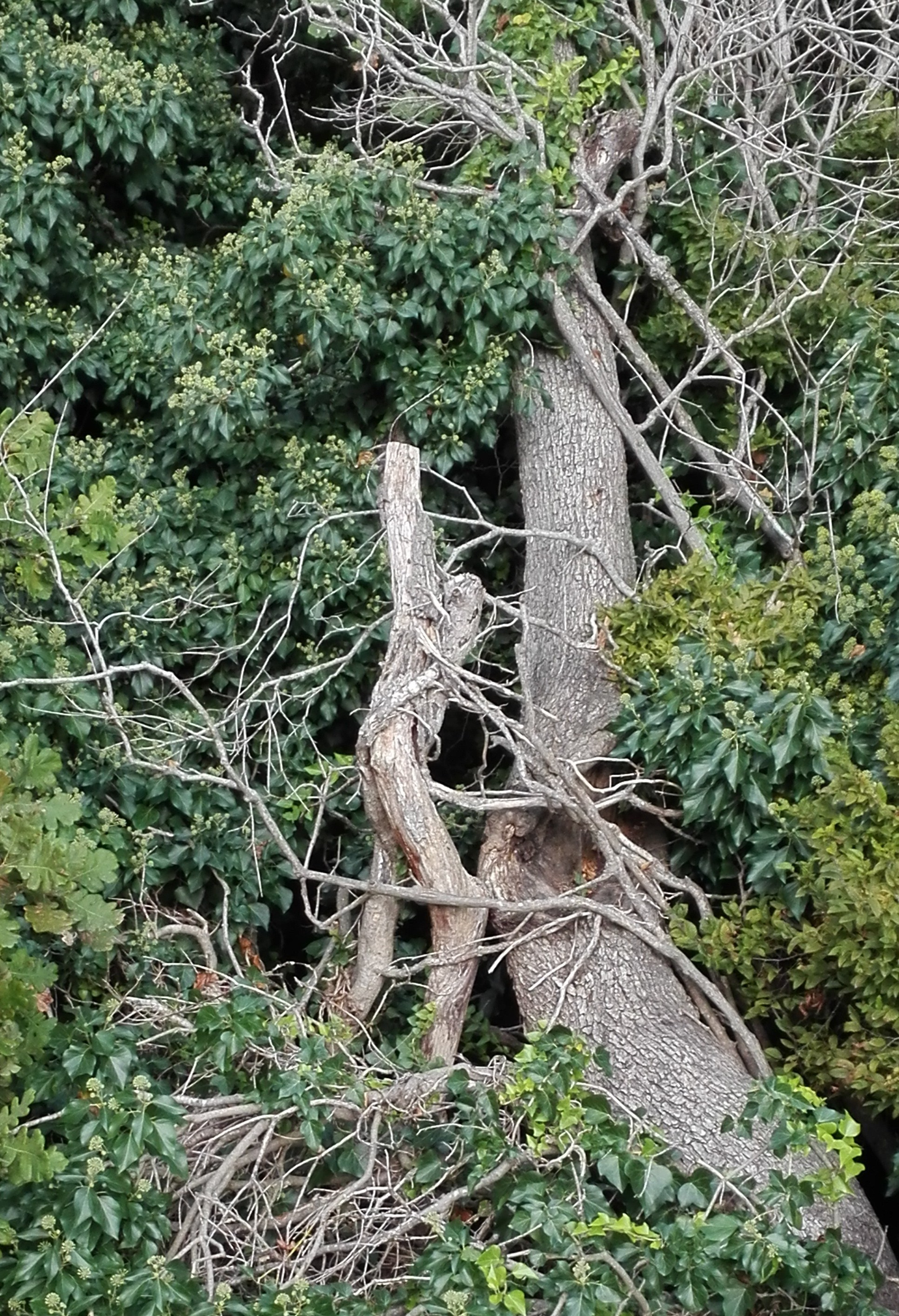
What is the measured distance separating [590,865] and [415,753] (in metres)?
0.81

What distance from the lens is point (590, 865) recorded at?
4.10 m

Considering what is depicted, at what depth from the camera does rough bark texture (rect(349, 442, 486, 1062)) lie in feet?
12.0

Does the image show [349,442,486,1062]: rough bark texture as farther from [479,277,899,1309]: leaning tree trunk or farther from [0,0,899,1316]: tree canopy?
[479,277,899,1309]: leaning tree trunk

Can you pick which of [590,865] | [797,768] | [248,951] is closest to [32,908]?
[248,951]

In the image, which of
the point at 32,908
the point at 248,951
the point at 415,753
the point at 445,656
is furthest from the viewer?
the point at 248,951

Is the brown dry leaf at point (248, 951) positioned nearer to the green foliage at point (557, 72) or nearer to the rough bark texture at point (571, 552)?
the rough bark texture at point (571, 552)

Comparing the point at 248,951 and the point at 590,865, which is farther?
the point at 248,951

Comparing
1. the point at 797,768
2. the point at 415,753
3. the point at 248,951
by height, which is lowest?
the point at 248,951

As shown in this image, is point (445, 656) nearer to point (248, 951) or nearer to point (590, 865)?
point (590, 865)

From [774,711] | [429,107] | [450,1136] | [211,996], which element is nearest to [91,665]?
[211,996]

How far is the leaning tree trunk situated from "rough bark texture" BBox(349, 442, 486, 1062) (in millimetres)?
226

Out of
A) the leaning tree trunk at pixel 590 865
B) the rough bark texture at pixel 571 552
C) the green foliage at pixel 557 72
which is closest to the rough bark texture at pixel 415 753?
the leaning tree trunk at pixel 590 865

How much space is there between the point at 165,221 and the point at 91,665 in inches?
98.3

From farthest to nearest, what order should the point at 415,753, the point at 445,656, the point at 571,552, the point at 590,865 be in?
the point at 571,552, the point at 590,865, the point at 445,656, the point at 415,753
